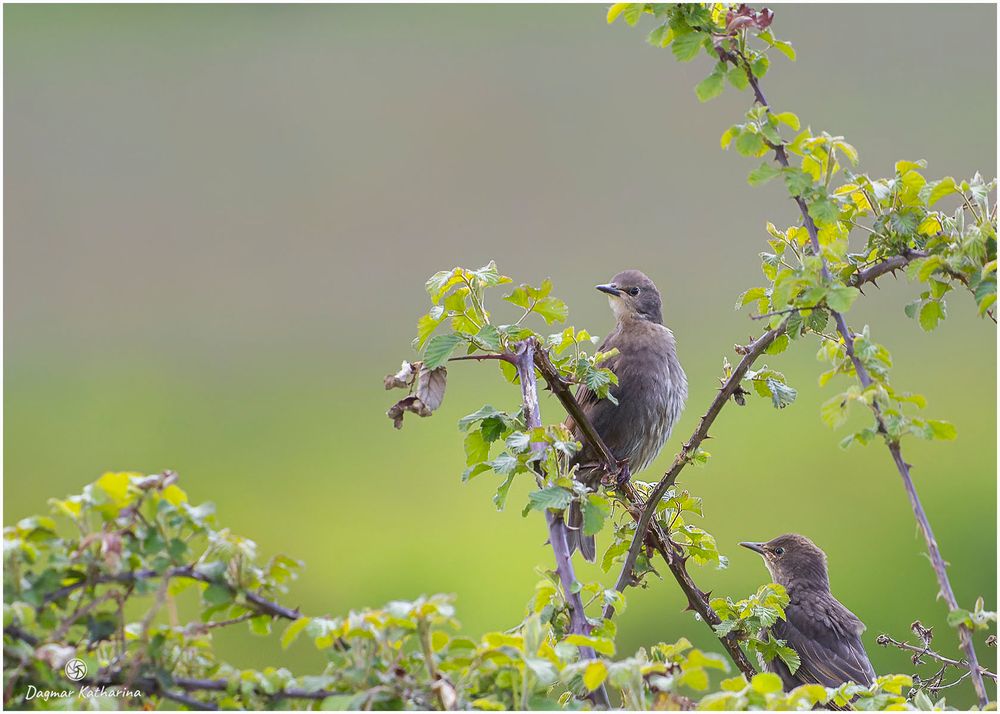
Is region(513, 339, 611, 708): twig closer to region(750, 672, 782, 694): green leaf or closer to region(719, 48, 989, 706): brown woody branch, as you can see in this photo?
region(750, 672, 782, 694): green leaf

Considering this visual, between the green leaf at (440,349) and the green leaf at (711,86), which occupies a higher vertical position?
the green leaf at (711,86)

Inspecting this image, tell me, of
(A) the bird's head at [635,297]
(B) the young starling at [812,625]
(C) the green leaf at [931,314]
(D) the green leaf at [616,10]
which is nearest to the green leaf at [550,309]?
(D) the green leaf at [616,10]

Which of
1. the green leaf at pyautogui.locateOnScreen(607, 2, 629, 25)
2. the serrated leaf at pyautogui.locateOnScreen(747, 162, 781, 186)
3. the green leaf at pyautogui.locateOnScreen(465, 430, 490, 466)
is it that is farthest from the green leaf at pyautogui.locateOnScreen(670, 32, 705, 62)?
the green leaf at pyautogui.locateOnScreen(465, 430, 490, 466)

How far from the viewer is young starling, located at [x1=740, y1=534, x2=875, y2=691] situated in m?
4.09

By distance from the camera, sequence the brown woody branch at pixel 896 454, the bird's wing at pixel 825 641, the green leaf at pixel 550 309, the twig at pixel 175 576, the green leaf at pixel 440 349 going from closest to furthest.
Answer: the twig at pixel 175 576
the brown woody branch at pixel 896 454
the green leaf at pixel 440 349
the green leaf at pixel 550 309
the bird's wing at pixel 825 641

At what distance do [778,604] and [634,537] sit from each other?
400 mm

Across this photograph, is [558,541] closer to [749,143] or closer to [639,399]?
[749,143]

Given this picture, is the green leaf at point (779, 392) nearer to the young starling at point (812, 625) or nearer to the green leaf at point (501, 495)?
the green leaf at point (501, 495)

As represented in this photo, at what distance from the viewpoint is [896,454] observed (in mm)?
1987

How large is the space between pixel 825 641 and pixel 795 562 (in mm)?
575

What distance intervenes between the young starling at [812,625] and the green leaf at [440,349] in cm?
180

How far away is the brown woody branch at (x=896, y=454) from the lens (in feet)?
6.27

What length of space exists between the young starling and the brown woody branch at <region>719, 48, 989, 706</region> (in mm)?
1655

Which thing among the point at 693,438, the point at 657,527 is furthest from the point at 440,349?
the point at 657,527
